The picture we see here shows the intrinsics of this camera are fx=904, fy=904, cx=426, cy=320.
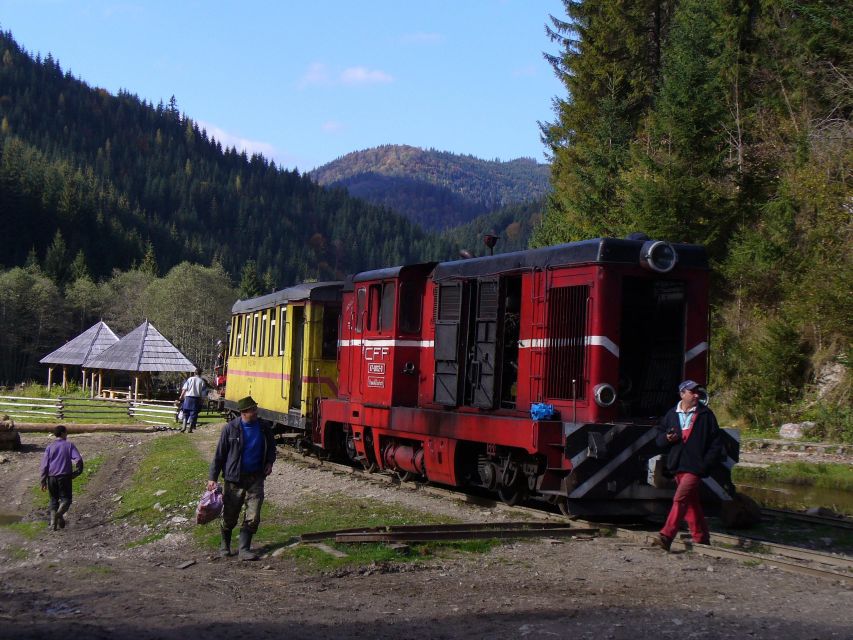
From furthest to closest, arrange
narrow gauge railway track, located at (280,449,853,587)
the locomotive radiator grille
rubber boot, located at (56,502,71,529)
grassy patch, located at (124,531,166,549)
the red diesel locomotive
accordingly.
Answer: rubber boot, located at (56,502,71,529)
grassy patch, located at (124,531,166,549)
the locomotive radiator grille
the red diesel locomotive
narrow gauge railway track, located at (280,449,853,587)

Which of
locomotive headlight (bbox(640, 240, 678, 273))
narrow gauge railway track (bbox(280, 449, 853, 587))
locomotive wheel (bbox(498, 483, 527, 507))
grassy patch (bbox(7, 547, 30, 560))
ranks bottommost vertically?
grassy patch (bbox(7, 547, 30, 560))

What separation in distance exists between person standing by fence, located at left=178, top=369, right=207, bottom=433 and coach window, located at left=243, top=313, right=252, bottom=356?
3.79m

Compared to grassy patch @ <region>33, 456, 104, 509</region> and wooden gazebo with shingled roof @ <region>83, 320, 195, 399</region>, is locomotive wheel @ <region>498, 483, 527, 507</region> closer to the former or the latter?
grassy patch @ <region>33, 456, 104, 509</region>

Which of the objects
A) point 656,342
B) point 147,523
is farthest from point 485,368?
point 147,523

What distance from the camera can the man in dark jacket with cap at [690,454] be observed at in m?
9.57

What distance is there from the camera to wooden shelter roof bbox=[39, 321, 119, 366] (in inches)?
2140

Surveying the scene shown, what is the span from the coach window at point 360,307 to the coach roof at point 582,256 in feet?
11.1

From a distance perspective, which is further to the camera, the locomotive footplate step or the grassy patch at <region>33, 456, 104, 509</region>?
the grassy patch at <region>33, 456, 104, 509</region>

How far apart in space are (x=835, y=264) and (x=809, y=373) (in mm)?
4764

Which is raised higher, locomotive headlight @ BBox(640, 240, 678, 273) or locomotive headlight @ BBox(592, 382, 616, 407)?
locomotive headlight @ BBox(640, 240, 678, 273)

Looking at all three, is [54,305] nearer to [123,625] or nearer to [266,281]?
[266,281]

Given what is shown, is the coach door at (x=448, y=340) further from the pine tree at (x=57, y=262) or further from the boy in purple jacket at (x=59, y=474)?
the pine tree at (x=57, y=262)

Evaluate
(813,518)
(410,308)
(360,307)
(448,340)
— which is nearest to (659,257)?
(448,340)

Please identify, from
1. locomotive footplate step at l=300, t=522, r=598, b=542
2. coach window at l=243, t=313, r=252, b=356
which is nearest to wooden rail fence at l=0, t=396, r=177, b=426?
coach window at l=243, t=313, r=252, b=356
